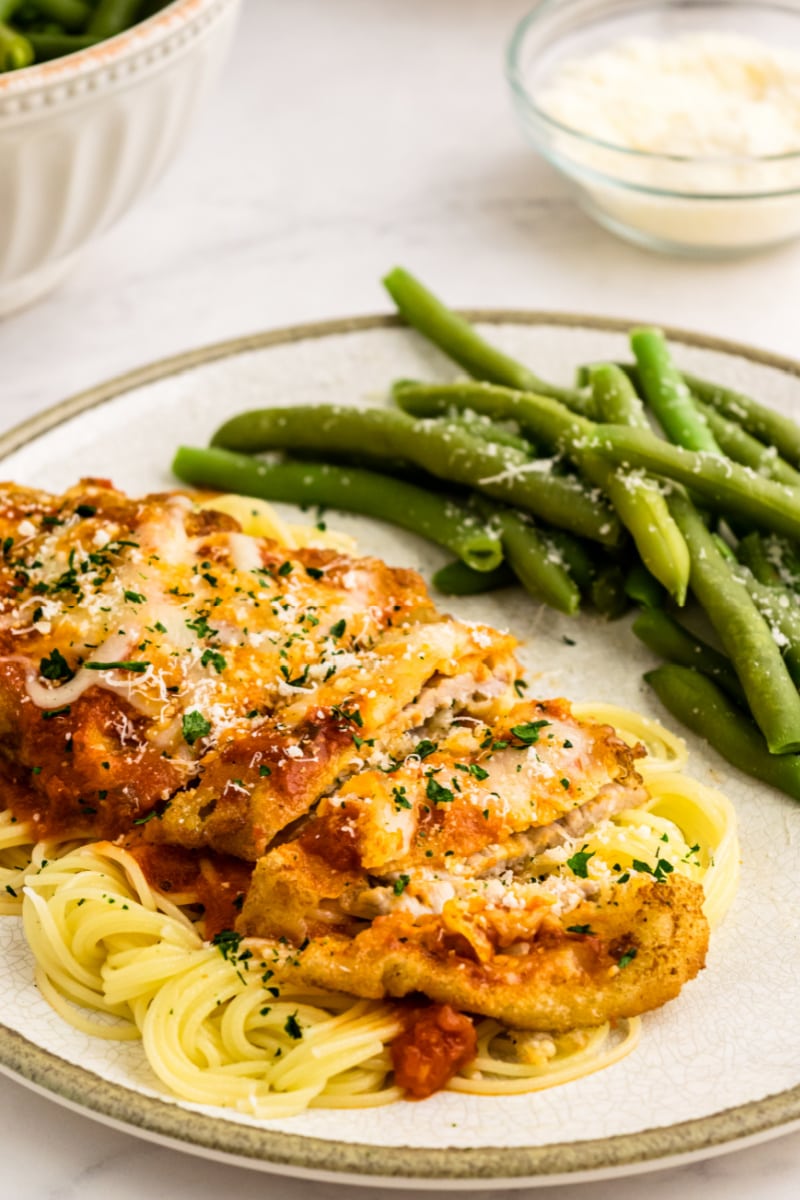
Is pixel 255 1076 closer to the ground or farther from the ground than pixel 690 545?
closer to the ground

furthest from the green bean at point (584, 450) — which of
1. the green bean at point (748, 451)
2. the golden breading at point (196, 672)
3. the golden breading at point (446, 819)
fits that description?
the golden breading at point (446, 819)

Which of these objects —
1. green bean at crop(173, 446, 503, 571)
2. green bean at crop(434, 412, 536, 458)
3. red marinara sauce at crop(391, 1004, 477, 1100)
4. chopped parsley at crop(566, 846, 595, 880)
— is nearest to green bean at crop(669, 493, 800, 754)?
green bean at crop(434, 412, 536, 458)

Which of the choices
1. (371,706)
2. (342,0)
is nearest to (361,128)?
(342,0)

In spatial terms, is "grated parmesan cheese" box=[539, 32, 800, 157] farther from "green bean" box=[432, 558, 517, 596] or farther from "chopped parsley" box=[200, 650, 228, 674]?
"chopped parsley" box=[200, 650, 228, 674]

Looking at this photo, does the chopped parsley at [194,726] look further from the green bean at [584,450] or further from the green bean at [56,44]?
the green bean at [56,44]

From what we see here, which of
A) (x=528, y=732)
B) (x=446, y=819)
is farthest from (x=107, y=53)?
(x=446, y=819)

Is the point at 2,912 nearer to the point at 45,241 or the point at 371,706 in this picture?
the point at 371,706
